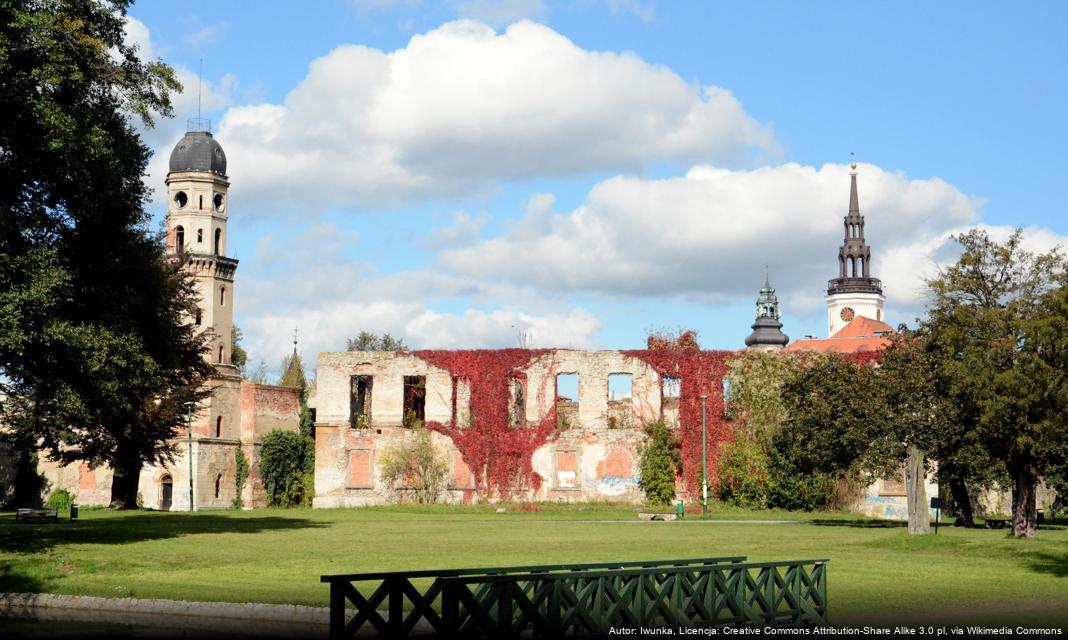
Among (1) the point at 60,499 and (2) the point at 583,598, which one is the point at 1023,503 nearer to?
(2) the point at 583,598

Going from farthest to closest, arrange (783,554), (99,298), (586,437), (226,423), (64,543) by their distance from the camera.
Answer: (226,423) → (586,437) → (99,298) → (64,543) → (783,554)

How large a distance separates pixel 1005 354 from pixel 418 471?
34.1 metres

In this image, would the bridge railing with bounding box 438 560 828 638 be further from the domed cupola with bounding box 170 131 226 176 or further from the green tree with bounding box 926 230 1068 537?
the domed cupola with bounding box 170 131 226 176

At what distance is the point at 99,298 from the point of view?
3112cm

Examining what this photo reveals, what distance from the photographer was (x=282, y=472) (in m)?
66.8

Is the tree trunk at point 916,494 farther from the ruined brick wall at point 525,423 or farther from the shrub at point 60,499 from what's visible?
the shrub at point 60,499

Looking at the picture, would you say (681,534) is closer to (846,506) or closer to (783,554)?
(783,554)

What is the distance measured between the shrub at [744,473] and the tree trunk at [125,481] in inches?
1037

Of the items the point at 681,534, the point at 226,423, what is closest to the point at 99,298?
the point at 681,534

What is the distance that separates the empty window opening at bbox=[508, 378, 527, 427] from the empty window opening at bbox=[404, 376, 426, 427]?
449 cm

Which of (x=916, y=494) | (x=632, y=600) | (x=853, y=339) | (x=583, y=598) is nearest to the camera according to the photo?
(x=583, y=598)

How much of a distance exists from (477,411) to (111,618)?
43434mm

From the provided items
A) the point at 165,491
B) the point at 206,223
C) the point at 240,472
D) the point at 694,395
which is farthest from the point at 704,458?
the point at 206,223

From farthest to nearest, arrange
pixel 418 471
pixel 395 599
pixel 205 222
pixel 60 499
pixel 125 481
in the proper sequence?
1. pixel 205 222
2. pixel 60 499
3. pixel 418 471
4. pixel 125 481
5. pixel 395 599
